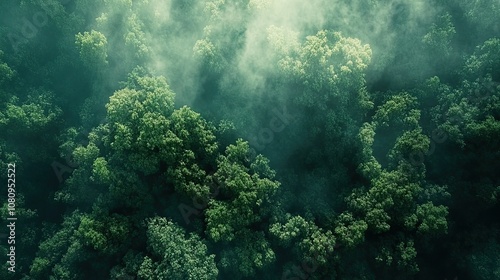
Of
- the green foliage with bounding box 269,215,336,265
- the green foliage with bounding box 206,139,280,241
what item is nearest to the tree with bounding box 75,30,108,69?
the green foliage with bounding box 206,139,280,241

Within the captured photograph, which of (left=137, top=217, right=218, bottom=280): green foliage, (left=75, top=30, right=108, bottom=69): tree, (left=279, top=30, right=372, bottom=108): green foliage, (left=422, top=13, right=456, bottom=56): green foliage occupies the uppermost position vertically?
(left=75, top=30, right=108, bottom=69): tree

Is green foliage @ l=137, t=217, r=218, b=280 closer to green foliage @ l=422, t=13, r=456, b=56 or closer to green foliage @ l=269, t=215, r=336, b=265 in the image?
green foliage @ l=269, t=215, r=336, b=265

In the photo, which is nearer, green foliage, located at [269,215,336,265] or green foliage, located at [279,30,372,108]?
green foliage, located at [269,215,336,265]

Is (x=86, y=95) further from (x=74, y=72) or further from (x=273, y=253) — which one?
(x=273, y=253)

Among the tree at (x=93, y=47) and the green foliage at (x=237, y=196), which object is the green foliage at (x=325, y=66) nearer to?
the green foliage at (x=237, y=196)

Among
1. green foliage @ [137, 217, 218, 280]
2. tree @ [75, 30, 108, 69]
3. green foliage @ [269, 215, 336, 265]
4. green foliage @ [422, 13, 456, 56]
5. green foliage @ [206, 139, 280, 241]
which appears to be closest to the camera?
green foliage @ [137, 217, 218, 280]

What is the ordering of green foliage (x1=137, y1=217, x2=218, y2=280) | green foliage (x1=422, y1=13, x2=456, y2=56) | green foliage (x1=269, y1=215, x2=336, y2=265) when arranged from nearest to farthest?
green foliage (x1=137, y1=217, x2=218, y2=280) → green foliage (x1=269, y1=215, x2=336, y2=265) → green foliage (x1=422, y1=13, x2=456, y2=56)

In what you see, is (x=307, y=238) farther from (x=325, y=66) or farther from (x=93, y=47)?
(x=93, y=47)

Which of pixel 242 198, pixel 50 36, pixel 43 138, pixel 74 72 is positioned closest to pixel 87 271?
pixel 43 138

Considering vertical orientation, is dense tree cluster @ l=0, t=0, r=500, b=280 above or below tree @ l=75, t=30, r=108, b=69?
below
